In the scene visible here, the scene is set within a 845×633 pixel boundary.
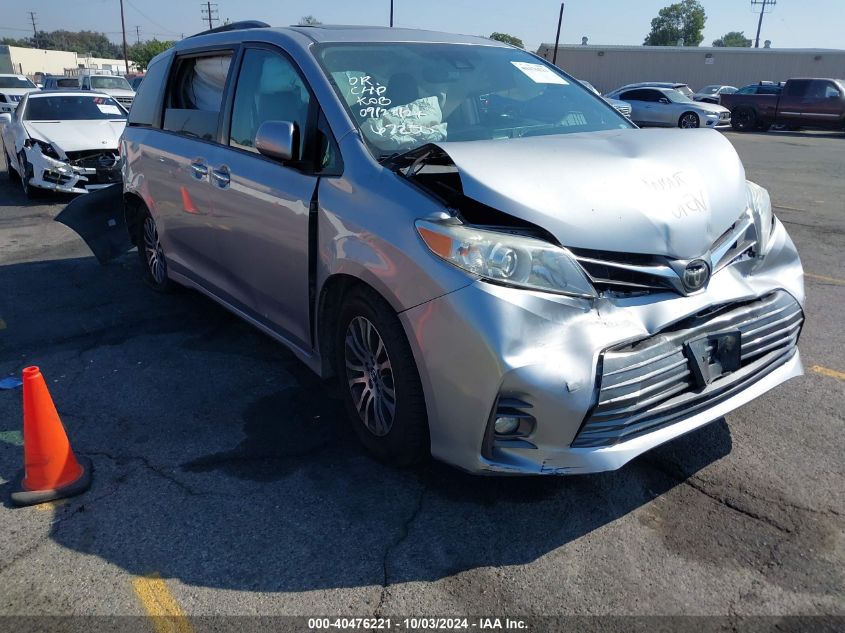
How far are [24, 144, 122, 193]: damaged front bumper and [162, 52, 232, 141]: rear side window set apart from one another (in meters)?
5.57

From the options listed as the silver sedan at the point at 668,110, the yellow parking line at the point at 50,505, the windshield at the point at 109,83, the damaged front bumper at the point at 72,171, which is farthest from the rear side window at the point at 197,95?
the silver sedan at the point at 668,110

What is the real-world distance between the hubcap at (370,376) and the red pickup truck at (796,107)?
2779 centimetres

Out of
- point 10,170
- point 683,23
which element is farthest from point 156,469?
point 683,23

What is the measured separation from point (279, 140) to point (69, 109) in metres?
9.94

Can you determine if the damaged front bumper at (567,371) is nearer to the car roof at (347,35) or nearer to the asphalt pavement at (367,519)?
the asphalt pavement at (367,519)

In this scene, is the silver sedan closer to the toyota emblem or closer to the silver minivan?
the silver minivan

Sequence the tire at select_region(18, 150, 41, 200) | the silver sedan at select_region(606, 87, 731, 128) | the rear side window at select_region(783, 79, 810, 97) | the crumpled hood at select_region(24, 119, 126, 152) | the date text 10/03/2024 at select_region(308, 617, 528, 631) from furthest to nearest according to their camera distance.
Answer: the rear side window at select_region(783, 79, 810, 97) → the silver sedan at select_region(606, 87, 731, 128) → the tire at select_region(18, 150, 41, 200) → the crumpled hood at select_region(24, 119, 126, 152) → the date text 10/03/2024 at select_region(308, 617, 528, 631)

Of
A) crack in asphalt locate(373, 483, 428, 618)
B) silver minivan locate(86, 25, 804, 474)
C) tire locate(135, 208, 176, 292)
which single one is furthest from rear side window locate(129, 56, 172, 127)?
crack in asphalt locate(373, 483, 428, 618)

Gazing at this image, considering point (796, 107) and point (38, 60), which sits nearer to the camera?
point (796, 107)

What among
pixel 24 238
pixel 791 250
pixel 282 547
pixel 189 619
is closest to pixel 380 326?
pixel 282 547

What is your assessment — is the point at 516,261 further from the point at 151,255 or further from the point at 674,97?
the point at 674,97

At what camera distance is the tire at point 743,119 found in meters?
27.3

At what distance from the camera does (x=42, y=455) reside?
3.11m

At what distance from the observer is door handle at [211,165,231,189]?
4152 millimetres
